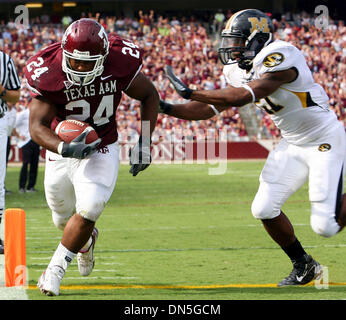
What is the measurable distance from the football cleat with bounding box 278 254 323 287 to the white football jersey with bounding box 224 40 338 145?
76 cm

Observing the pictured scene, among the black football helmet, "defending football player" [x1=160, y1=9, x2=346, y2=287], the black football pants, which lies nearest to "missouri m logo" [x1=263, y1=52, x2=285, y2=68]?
"defending football player" [x1=160, y1=9, x2=346, y2=287]

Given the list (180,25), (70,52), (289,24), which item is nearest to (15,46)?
(180,25)

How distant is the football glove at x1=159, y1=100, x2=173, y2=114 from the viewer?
16.4ft

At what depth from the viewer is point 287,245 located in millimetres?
4871

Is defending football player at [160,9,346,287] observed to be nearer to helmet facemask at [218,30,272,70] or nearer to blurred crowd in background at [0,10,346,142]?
helmet facemask at [218,30,272,70]

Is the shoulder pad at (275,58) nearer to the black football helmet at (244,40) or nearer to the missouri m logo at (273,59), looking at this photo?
the missouri m logo at (273,59)

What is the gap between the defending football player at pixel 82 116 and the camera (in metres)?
4.36

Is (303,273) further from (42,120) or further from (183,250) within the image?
→ (42,120)

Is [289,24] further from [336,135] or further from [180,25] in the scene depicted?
[336,135]

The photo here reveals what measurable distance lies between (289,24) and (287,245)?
68.8 ft

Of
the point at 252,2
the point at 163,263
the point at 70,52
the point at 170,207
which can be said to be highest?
the point at 70,52

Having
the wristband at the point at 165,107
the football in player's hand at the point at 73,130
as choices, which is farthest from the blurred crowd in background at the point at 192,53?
the football in player's hand at the point at 73,130

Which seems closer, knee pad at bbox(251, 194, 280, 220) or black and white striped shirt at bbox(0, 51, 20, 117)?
knee pad at bbox(251, 194, 280, 220)

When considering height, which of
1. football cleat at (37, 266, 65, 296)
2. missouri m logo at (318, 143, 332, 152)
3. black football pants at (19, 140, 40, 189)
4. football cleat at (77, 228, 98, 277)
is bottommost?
black football pants at (19, 140, 40, 189)
